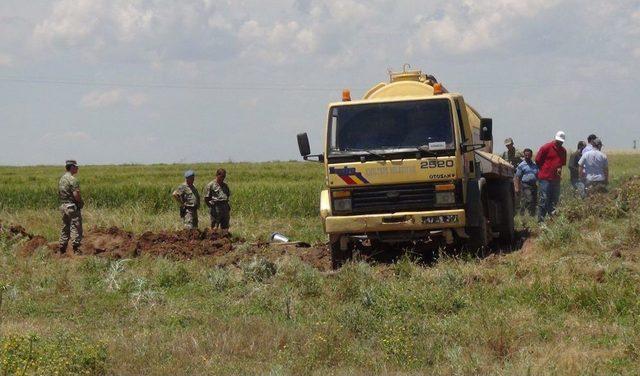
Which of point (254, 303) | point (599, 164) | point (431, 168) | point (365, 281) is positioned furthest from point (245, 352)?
point (599, 164)

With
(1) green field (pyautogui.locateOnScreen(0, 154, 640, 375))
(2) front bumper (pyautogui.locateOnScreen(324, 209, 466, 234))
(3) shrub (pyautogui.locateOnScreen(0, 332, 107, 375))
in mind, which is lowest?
(1) green field (pyautogui.locateOnScreen(0, 154, 640, 375))

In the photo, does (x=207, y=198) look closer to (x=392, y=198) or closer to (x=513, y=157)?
(x=392, y=198)

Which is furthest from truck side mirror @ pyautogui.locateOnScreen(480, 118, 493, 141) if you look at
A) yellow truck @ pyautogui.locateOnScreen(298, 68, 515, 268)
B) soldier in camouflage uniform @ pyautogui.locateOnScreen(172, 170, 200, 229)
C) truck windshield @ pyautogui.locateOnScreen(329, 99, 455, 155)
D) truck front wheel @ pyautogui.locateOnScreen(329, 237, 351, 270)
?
soldier in camouflage uniform @ pyautogui.locateOnScreen(172, 170, 200, 229)

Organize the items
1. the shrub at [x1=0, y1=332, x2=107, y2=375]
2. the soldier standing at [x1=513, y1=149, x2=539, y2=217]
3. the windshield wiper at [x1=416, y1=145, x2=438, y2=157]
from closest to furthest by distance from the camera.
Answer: the shrub at [x1=0, y1=332, x2=107, y2=375] < the windshield wiper at [x1=416, y1=145, x2=438, y2=157] < the soldier standing at [x1=513, y1=149, x2=539, y2=217]

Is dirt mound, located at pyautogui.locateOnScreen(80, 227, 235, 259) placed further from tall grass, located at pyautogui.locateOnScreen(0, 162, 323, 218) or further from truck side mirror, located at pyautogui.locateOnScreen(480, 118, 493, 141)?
tall grass, located at pyautogui.locateOnScreen(0, 162, 323, 218)

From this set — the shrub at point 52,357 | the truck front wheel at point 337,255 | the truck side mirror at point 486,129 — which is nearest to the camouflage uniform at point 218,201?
the truck front wheel at point 337,255

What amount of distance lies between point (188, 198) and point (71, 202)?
2.55 meters

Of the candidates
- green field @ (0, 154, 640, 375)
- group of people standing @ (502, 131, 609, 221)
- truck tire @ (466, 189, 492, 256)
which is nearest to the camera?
green field @ (0, 154, 640, 375)

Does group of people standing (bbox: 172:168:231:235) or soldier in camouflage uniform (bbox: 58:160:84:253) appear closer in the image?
soldier in camouflage uniform (bbox: 58:160:84:253)

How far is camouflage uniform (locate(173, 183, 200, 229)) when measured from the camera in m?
18.6

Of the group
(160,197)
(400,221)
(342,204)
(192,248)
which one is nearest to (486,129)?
→ (400,221)

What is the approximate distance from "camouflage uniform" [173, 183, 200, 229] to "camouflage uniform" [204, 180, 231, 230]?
0.77 ft

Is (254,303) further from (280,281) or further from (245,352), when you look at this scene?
(245,352)

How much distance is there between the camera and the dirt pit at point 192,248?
15617mm
